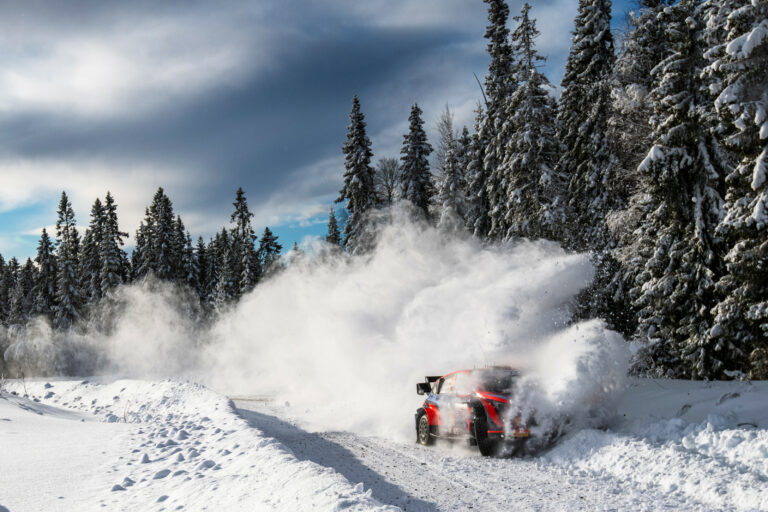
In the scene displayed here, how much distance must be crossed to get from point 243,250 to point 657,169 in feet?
142

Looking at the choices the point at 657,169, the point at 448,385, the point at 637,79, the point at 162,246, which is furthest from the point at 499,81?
the point at 162,246

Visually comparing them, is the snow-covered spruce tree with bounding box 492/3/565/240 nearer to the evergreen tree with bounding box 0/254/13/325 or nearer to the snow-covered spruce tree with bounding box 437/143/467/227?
the snow-covered spruce tree with bounding box 437/143/467/227

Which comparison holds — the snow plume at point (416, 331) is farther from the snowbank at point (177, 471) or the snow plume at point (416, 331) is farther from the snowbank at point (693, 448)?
the snowbank at point (177, 471)

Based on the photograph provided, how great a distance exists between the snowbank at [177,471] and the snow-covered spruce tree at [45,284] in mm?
45060

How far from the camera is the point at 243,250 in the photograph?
51344 millimetres

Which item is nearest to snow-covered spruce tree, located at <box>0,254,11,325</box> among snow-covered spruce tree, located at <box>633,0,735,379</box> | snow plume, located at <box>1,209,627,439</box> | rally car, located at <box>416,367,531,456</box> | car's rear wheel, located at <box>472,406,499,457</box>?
snow plume, located at <box>1,209,627,439</box>

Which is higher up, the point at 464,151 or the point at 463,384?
the point at 464,151

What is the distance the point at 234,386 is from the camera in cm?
3083

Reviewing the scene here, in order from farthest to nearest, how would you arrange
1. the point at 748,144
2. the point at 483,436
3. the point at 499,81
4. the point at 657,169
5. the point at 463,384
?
the point at 499,81 → the point at 657,169 → the point at 748,144 → the point at 463,384 → the point at 483,436

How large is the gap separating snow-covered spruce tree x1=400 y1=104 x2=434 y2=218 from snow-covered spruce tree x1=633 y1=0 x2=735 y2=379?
89.5 feet

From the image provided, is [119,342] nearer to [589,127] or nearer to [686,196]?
[589,127]

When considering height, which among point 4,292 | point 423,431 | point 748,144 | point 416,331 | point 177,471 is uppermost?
point 4,292

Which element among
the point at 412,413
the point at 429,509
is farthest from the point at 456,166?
the point at 429,509

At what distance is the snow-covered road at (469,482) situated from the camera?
20.0 ft
